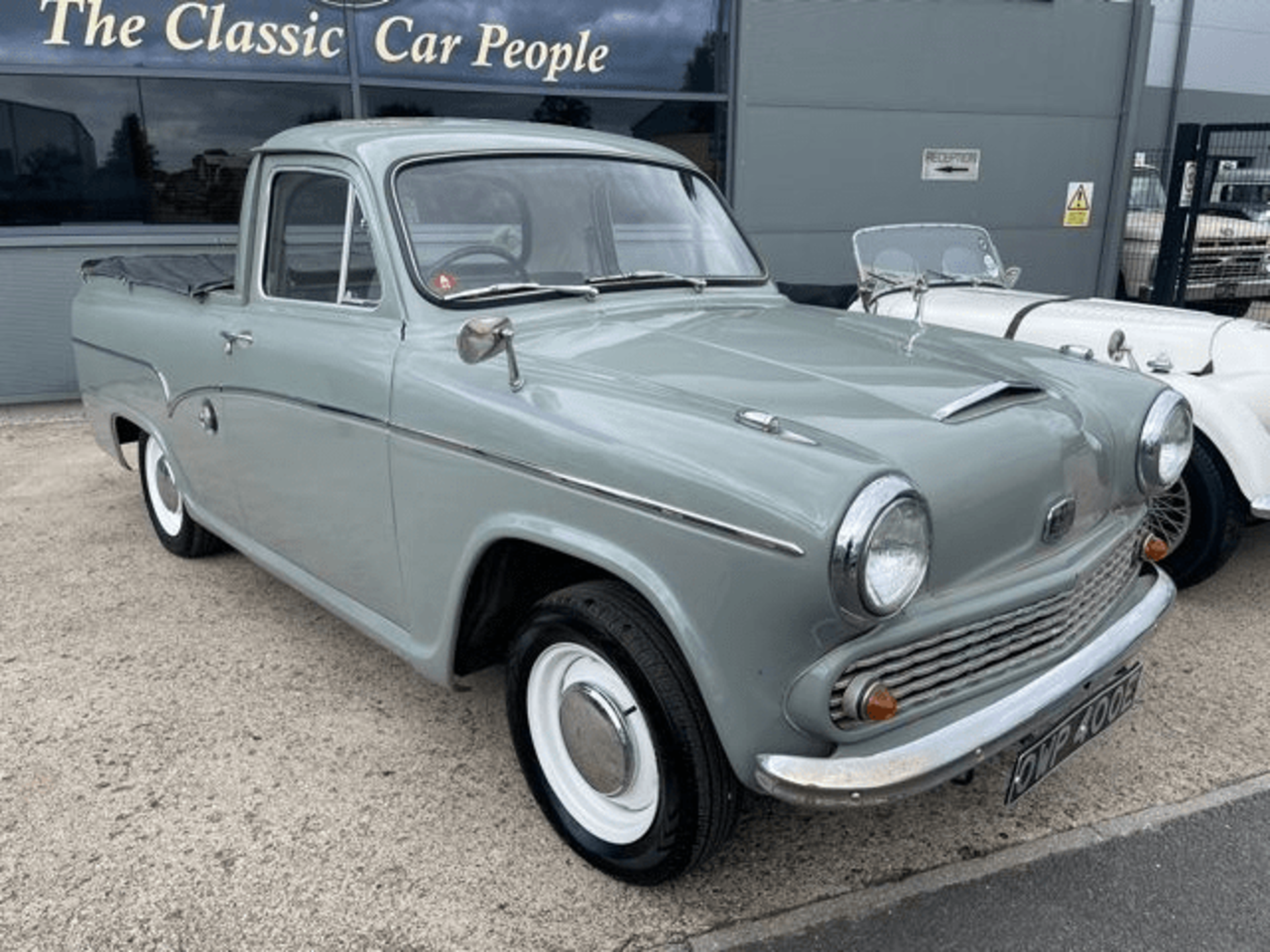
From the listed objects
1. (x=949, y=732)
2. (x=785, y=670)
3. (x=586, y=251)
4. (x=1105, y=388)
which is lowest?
(x=949, y=732)

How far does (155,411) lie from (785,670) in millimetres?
3031

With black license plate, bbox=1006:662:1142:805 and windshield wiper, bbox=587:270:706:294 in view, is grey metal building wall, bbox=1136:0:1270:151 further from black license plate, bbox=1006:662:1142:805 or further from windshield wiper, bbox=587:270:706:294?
black license plate, bbox=1006:662:1142:805

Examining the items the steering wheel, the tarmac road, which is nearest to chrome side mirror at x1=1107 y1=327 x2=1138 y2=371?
the tarmac road

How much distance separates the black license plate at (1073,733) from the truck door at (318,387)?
1.60m

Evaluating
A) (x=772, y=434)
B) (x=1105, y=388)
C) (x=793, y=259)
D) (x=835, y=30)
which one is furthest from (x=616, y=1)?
(x=772, y=434)

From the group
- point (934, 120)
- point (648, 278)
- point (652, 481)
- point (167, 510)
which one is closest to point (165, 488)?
point (167, 510)

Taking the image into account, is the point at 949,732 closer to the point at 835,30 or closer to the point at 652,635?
the point at 652,635

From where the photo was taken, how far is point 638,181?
3.25m

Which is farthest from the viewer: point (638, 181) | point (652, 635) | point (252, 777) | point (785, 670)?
point (638, 181)

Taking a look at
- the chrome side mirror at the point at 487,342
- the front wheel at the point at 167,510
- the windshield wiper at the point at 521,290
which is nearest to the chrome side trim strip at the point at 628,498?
the chrome side mirror at the point at 487,342

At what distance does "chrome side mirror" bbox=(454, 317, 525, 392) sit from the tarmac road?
46.1 inches

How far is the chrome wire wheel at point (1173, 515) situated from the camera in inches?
152

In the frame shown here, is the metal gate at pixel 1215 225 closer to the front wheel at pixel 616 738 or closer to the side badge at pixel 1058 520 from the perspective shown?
the side badge at pixel 1058 520

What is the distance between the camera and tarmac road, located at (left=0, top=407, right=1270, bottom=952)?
88.0 inches
